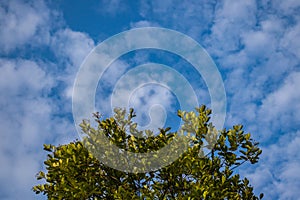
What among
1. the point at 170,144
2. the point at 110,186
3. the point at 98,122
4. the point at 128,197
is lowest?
the point at 128,197

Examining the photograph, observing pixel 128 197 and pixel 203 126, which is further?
pixel 203 126

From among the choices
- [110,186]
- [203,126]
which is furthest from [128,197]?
[203,126]

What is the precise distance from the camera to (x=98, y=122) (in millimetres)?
14078

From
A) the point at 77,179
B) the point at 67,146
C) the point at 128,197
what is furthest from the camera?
the point at 67,146

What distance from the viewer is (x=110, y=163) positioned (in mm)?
13328

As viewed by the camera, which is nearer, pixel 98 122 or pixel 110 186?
pixel 110 186

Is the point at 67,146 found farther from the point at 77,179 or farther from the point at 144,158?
the point at 144,158

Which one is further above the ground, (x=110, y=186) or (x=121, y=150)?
(x=121, y=150)

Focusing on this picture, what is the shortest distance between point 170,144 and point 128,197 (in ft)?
8.24

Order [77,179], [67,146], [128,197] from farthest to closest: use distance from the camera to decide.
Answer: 1. [67,146]
2. [77,179]
3. [128,197]

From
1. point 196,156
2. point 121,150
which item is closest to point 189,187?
point 196,156

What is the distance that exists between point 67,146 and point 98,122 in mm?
1439

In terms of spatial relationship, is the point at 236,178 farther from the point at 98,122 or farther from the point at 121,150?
the point at 98,122

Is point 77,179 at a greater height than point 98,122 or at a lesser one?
lesser
